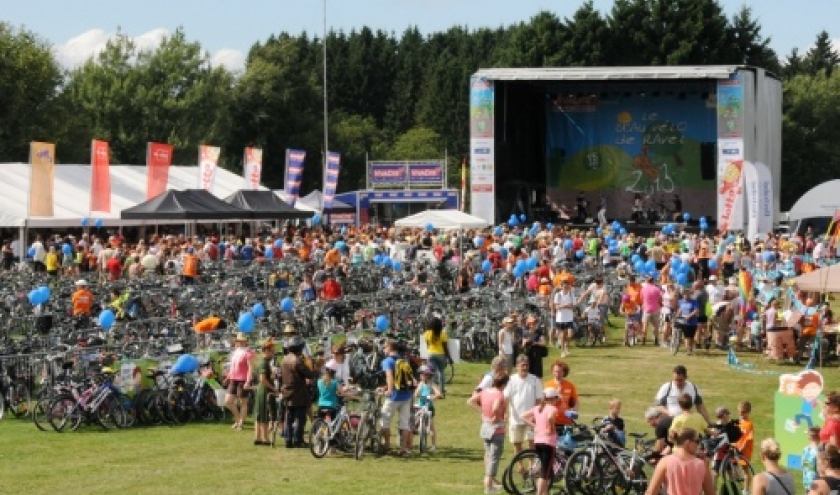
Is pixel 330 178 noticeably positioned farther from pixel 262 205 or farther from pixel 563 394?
pixel 563 394

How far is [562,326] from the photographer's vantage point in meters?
27.0

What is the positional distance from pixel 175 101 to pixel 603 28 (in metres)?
21.5

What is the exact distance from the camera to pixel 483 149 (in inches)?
1879

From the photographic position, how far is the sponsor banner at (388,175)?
56.3m

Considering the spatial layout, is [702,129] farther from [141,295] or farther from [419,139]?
[419,139]

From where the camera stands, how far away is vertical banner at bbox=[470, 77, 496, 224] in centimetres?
4741

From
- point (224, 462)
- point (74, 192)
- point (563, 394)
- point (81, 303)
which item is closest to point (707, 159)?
point (74, 192)

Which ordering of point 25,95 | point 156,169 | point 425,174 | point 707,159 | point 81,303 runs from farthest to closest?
point 25,95 → point 425,174 → point 707,159 → point 156,169 → point 81,303

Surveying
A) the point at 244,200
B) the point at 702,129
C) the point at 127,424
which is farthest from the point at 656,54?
the point at 127,424

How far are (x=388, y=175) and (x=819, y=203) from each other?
58.3ft

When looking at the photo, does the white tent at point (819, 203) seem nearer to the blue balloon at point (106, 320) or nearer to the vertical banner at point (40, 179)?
the vertical banner at point (40, 179)

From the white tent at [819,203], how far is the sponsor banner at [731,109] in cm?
279

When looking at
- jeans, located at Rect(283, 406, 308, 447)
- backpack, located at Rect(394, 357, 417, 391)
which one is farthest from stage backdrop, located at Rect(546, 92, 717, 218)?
backpack, located at Rect(394, 357, 417, 391)

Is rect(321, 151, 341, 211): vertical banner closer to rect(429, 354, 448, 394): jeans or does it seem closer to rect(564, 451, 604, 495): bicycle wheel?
rect(429, 354, 448, 394): jeans
